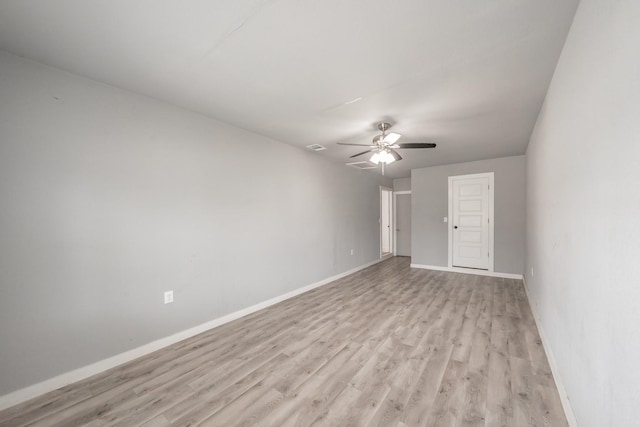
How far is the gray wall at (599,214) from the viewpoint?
86 centimetres

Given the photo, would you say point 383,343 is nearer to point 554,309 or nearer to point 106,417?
point 554,309

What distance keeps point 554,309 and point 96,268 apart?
12.8 ft

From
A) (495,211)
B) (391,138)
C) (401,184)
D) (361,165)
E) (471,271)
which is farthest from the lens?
(401,184)

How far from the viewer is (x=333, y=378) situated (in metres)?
1.99

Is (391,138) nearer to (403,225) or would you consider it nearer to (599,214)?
(599,214)

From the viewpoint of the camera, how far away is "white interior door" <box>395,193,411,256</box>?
764 centimetres

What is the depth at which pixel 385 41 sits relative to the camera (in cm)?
168

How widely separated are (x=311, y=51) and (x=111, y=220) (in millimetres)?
2242

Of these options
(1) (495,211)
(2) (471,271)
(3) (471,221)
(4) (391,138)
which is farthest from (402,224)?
(4) (391,138)

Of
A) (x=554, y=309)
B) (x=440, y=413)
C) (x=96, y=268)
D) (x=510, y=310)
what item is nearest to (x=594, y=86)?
(x=554, y=309)

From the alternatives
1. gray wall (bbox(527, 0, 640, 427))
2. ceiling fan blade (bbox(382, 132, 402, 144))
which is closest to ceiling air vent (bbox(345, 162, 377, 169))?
ceiling fan blade (bbox(382, 132, 402, 144))

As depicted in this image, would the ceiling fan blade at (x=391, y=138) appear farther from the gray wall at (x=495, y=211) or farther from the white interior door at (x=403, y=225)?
the white interior door at (x=403, y=225)

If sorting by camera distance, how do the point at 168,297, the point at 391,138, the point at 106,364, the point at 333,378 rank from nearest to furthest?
the point at 333,378, the point at 106,364, the point at 168,297, the point at 391,138

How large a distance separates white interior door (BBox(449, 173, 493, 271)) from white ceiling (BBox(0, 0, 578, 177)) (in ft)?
8.78
